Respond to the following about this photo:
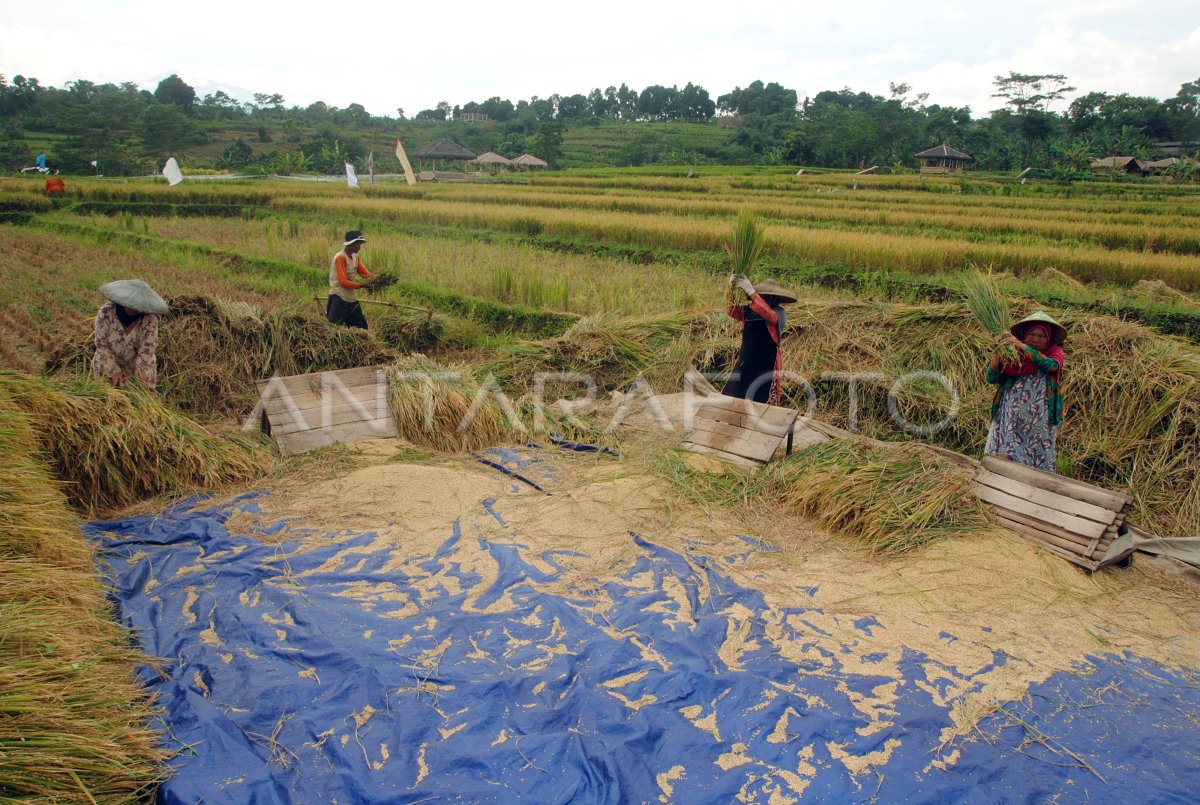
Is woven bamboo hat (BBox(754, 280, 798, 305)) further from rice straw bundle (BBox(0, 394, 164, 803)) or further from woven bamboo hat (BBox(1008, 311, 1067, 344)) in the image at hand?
rice straw bundle (BBox(0, 394, 164, 803))

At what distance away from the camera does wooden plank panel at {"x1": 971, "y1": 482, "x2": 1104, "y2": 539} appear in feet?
12.8

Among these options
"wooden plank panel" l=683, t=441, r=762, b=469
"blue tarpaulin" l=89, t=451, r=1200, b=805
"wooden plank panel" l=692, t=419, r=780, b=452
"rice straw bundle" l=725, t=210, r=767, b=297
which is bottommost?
"blue tarpaulin" l=89, t=451, r=1200, b=805

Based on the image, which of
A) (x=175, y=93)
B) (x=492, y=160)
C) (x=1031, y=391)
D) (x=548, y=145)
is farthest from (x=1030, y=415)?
(x=175, y=93)

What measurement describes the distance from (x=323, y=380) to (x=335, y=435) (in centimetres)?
50

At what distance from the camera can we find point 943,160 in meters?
38.7

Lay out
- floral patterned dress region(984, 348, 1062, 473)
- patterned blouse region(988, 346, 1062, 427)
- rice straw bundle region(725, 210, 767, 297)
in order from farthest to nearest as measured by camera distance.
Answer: rice straw bundle region(725, 210, 767, 297)
floral patterned dress region(984, 348, 1062, 473)
patterned blouse region(988, 346, 1062, 427)

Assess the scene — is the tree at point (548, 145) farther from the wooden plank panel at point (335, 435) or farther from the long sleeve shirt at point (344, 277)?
the wooden plank panel at point (335, 435)

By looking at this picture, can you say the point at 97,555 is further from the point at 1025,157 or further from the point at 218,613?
the point at 1025,157

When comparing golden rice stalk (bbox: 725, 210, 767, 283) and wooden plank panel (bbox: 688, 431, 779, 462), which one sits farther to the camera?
golden rice stalk (bbox: 725, 210, 767, 283)

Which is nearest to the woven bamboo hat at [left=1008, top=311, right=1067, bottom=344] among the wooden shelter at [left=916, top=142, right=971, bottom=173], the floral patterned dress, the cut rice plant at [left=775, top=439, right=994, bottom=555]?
the floral patterned dress

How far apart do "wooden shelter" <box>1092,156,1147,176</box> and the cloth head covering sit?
39.7 meters

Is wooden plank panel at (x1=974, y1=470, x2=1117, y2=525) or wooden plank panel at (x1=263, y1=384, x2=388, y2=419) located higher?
wooden plank panel at (x1=263, y1=384, x2=388, y2=419)

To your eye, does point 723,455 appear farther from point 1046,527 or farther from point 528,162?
point 528,162

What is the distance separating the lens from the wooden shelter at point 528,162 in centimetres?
4081
